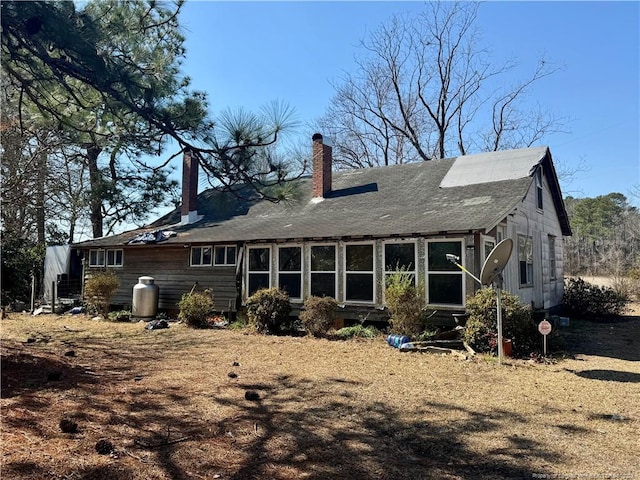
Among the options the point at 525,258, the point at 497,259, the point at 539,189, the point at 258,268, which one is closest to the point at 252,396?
the point at 497,259

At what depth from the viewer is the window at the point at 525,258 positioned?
42.1 feet

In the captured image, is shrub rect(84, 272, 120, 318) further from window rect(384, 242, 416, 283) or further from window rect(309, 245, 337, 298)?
window rect(384, 242, 416, 283)

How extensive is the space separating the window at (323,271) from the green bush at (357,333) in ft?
4.47

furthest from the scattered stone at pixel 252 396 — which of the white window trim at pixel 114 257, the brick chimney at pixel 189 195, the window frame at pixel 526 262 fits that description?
the brick chimney at pixel 189 195

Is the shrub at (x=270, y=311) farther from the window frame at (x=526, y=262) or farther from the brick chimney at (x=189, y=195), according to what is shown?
the brick chimney at (x=189, y=195)

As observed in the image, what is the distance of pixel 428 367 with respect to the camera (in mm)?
7543

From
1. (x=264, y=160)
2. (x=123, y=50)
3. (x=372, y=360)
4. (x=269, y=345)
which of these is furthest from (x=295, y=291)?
(x=123, y=50)

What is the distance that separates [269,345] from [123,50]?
6.12 meters

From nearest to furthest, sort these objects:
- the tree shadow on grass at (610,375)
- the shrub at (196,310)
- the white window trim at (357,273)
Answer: the tree shadow on grass at (610,375) < the white window trim at (357,273) < the shrub at (196,310)

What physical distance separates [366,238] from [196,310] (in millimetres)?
5051

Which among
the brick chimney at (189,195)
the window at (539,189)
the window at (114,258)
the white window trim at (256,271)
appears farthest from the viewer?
the brick chimney at (189,195)

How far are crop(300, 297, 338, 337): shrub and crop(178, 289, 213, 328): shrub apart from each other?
3208 mm

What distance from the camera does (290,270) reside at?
13062mm

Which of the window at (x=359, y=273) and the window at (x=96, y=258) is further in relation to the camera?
the window at (x=96, y=258)
